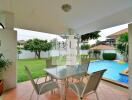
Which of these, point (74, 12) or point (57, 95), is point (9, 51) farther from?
point (74, 12)

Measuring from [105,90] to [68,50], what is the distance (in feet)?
5.85

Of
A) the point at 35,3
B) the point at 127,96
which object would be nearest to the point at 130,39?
the point at 127,96

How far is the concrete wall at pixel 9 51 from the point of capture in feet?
10.5

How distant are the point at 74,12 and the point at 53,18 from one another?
32.4 inches

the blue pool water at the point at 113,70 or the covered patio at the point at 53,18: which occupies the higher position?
the covered patio at the point at 53,18

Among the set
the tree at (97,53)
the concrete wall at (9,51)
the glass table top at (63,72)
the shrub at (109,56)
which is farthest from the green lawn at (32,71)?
the shrub at (109,56)

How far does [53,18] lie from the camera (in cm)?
391

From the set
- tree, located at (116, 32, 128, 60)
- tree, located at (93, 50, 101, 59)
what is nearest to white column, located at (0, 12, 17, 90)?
tree, located at (116, 32, 128, 60)

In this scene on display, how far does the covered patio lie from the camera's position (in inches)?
111

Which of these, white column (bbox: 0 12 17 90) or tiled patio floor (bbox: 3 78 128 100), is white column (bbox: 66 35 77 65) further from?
white column (bbox: 0 12 17 90)

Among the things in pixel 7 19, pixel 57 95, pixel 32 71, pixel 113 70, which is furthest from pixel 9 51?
pixel 113 70

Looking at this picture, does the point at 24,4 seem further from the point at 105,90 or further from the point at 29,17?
the point at 105,90

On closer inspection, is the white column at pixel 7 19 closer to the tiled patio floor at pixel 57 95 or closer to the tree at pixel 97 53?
the tiled patio floor at pixel 57 95

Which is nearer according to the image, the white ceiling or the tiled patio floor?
the tiled patio floor
